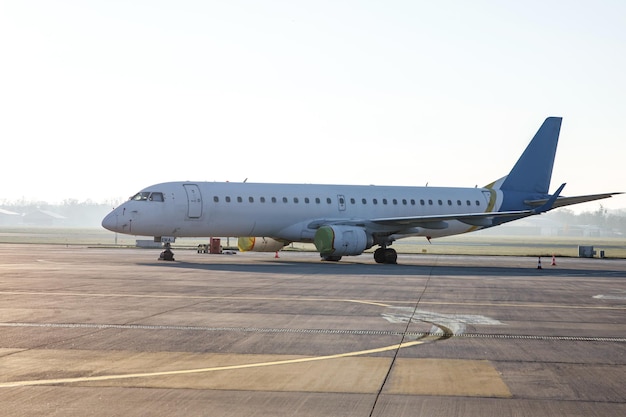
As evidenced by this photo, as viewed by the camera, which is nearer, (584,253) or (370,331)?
(370,331)

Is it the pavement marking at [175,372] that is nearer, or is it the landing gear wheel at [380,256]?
the pavement marking at [175,372]

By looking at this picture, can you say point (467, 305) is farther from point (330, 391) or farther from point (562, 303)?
point (330, 391)

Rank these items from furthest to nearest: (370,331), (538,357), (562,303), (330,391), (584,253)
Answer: (584,253), (562,303), (370,331), (538,357), (330,391)

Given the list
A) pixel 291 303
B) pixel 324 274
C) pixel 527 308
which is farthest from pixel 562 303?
pixel 324 274

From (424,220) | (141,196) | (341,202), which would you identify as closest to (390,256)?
(424,220)

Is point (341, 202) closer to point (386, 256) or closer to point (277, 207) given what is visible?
point (386, 256)

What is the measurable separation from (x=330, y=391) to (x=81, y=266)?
26.2 m

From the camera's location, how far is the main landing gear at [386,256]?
4401 cm

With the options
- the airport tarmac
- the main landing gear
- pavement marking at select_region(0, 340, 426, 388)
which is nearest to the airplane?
the main landing gear

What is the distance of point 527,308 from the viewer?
20344 millimetres

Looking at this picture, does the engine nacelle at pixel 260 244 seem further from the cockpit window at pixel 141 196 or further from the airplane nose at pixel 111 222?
the airplane nose at pixel 111 222

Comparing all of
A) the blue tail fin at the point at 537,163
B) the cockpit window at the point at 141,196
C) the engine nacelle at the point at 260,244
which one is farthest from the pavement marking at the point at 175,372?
the blue tail fin at the point at 537,163

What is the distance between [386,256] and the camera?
44.2 meters

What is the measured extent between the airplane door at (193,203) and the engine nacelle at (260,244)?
688 centimetres
